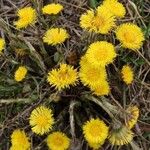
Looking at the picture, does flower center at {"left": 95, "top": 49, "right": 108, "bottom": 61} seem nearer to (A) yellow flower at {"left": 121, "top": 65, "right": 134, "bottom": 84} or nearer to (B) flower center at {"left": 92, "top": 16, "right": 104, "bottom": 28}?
(B) flower center at {"left": 92, "top": 16, "right": 104, "bottom": 28}

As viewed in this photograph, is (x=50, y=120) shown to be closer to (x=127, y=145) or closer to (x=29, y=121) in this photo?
(x=29, y=121)

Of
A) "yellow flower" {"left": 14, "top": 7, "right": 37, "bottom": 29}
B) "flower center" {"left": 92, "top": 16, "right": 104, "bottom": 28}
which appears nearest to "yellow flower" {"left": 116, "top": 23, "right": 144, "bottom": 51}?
"flower center" {"left": 92, "top": 16, "right": 104, "bottom": 28}

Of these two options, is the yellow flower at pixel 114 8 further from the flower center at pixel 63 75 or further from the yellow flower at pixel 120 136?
the yellow flower at pixel 120 136

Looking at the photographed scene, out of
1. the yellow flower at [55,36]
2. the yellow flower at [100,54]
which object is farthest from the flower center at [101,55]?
the yellow flower at [55,36]

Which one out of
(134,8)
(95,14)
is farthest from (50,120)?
(134,8)

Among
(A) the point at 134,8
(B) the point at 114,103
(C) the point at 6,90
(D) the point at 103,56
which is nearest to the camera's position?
(D) the point at 103,56
